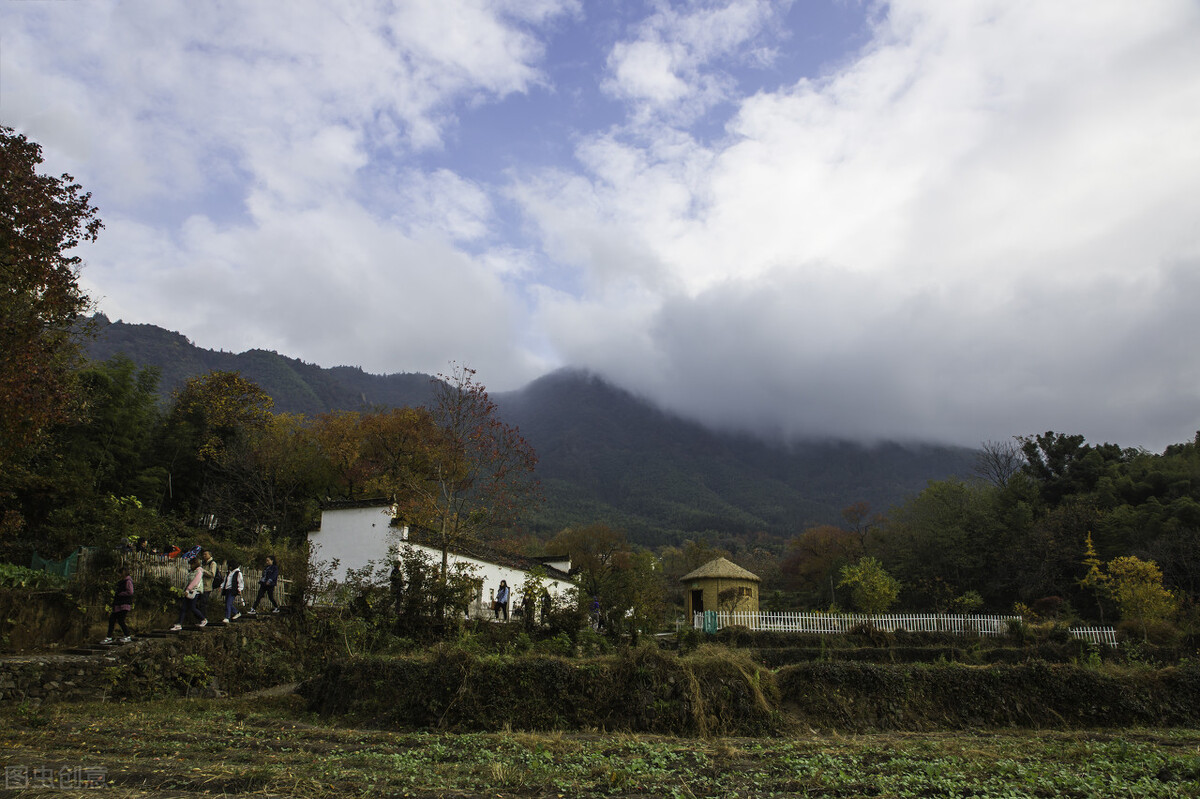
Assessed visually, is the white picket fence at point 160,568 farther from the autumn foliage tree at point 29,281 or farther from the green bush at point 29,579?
the autumn foliage tree at point 29,281

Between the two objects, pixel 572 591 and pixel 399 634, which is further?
pixel 572 591

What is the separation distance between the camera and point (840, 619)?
26.9m

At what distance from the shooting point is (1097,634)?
23.8m

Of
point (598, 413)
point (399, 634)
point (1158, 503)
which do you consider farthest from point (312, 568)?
point (598, 413)

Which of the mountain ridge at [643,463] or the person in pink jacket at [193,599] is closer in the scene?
the person in pink jacket at [193,599]

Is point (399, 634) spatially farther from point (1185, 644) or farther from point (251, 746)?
point (1185, 644)

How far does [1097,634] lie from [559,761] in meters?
24.0

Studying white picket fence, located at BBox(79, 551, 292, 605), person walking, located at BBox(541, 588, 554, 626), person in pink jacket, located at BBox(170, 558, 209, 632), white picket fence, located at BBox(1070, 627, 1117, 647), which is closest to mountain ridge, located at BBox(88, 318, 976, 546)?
white picket fence, located at BBox(79, 551, 292, 605)

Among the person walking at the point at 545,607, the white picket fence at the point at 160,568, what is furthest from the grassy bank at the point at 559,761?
the person walking at the point at 545,607

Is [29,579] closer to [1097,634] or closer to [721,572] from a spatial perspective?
[721,572]

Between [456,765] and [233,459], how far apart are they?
85.2ft

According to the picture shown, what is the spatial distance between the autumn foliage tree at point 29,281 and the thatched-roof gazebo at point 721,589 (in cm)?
2590

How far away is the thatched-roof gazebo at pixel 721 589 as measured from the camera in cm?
3139

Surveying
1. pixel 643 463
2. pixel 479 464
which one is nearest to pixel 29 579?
pixel 479 464
